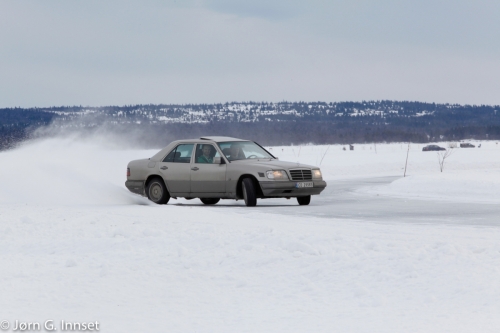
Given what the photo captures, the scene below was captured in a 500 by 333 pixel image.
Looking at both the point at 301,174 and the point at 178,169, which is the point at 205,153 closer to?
the point at 178,169

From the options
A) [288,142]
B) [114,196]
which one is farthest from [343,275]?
[288,142]

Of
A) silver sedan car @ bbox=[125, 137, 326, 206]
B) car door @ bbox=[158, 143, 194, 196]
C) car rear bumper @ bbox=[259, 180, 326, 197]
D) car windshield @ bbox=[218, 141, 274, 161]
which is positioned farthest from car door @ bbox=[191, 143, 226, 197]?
car rear bumper @ bbox=[259, 180, 326, 197]

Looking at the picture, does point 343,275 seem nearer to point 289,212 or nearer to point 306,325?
point 306,325

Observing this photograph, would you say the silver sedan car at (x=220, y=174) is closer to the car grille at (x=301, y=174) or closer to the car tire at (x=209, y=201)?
the car grille at (x=301, y=174)

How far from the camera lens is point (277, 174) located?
18219 mm

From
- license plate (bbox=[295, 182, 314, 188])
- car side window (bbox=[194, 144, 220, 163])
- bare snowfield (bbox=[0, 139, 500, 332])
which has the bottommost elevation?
bare snowfield (bbox=[0, 139, 500, 332])

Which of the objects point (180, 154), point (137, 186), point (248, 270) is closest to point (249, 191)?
point (180, 154)

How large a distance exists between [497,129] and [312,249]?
583 ft

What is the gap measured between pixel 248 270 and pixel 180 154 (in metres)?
9.87

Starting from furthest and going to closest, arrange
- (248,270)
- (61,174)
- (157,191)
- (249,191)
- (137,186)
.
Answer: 1. (61,174)
2. (137,186)
3. (157,191)
4. (249,191)
5. (248,270)

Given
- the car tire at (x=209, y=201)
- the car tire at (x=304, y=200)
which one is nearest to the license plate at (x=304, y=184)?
the car tire at (x=304, y=200)

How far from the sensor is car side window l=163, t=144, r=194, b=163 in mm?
19359

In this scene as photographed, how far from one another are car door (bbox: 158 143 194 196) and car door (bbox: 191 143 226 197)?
155 mm

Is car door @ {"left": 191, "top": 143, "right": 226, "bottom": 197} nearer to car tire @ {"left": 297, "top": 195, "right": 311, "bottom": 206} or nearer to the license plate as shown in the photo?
the license plate
